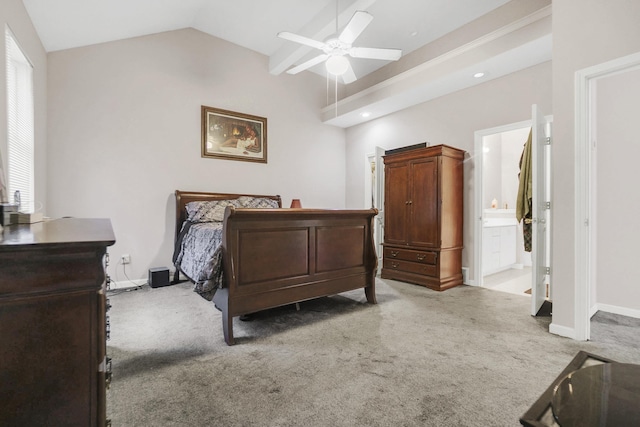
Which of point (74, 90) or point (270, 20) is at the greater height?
point (270, 20)

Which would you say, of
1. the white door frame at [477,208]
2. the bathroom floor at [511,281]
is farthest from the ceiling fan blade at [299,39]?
the bathroom floor at [511,281]

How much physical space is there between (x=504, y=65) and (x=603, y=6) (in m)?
1.27

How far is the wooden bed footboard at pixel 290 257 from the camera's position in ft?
7.43

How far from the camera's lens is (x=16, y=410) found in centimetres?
79

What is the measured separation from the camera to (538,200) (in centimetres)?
275

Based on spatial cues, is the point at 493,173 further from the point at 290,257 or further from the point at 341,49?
the point at 290,257

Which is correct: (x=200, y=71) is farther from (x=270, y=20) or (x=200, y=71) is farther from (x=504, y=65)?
(x=504, y=65)

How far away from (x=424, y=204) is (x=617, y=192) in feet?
6.05

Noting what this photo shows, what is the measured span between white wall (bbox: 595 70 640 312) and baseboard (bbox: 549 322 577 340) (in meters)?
1.15

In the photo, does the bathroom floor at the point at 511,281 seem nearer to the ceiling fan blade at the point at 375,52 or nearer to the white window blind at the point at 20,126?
the ceiling fan blade at the point at 375,52

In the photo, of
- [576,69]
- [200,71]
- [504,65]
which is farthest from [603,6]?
[200,71]

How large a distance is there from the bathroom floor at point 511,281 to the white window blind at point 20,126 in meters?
5.11

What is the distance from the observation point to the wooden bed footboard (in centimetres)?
227

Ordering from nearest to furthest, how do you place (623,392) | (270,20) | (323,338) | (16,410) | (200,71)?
1. (16,410)
2. (623,392)
3. (323,338)
4. (270,20)
5. (200,71)
